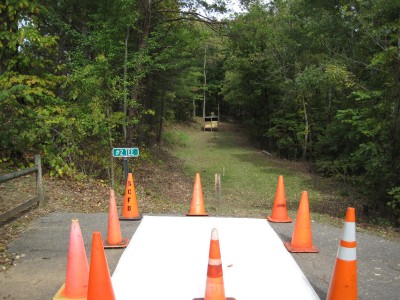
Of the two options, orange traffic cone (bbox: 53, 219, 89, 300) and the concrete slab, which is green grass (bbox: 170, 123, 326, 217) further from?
orange traffic cone (bbox: 53, 219, 89, 300)

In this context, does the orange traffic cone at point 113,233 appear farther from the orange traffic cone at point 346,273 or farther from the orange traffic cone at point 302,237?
the orange traffic cone at point 346,273

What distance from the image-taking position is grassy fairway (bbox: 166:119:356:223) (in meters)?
11.6

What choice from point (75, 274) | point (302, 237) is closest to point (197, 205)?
point (302, 237)

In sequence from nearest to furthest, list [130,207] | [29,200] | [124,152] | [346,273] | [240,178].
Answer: [346,273]
[130,207]
[29,200]
[124,152]
[240,178]

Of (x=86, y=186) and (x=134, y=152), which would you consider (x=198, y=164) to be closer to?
(x=86, y=186)

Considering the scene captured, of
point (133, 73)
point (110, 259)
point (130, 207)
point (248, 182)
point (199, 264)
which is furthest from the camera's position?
point (248, 182)

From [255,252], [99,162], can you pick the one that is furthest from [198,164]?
[255,252]

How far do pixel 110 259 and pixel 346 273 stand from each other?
9.37ft

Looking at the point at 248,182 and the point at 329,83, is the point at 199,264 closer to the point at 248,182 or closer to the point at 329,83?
the point at 329,83

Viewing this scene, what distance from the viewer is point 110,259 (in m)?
4.83

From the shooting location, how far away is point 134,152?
26.1 feet

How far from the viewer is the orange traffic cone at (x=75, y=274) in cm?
354

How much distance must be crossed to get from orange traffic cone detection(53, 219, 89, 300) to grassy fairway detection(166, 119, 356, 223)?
4.81 meters

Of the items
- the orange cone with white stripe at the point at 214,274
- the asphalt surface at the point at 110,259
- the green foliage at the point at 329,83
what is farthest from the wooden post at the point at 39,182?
the green foliage at the point at 329,83
